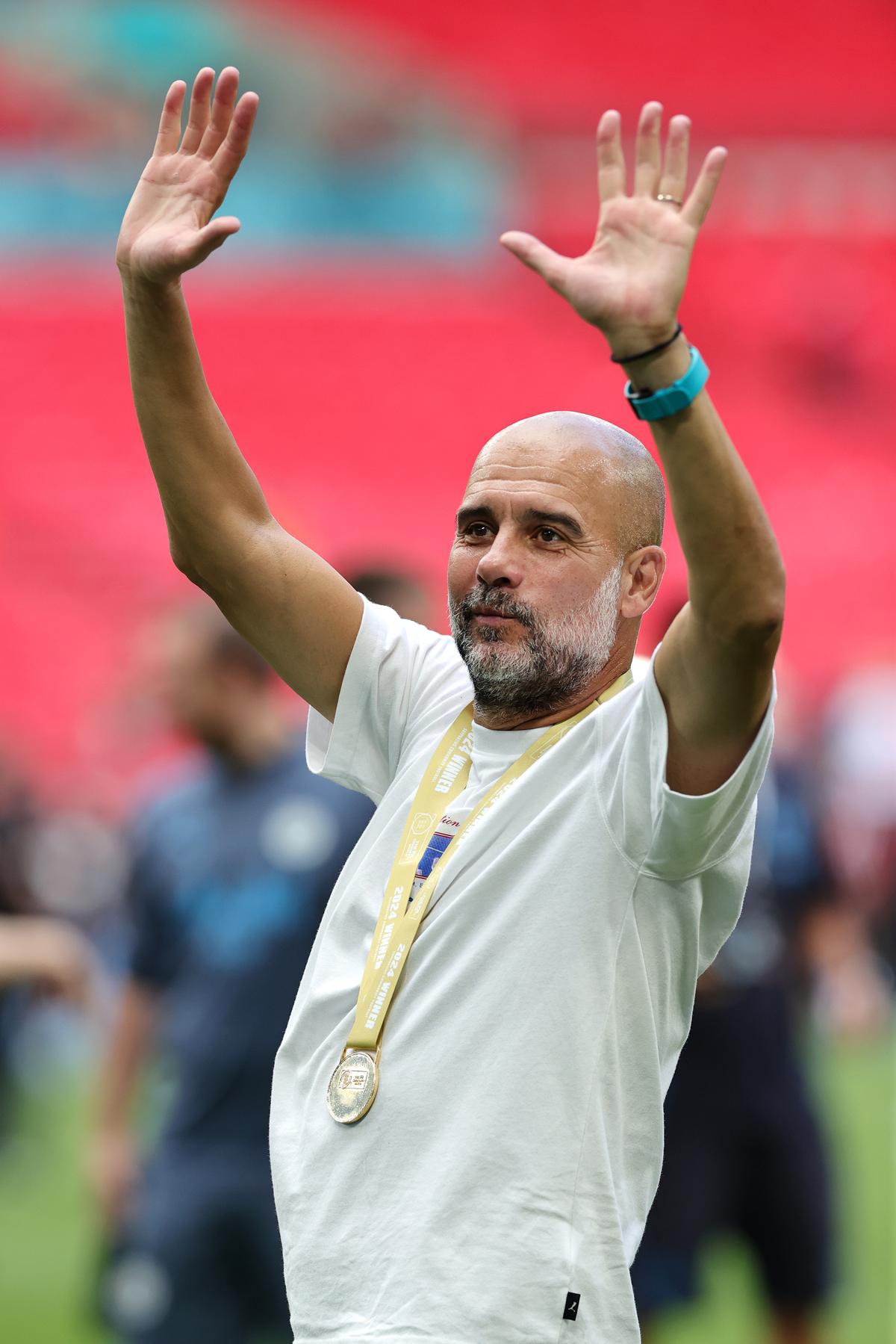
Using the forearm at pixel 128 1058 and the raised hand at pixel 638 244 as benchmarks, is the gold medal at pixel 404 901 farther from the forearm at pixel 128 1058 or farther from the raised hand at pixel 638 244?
the forearm at pixel 128 1058

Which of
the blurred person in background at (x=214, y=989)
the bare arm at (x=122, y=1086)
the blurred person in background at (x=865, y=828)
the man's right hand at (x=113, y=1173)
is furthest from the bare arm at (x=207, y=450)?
the blurred person in background at (x=865, y=828)

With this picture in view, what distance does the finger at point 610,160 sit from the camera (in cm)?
264

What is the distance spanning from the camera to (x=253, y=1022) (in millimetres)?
5559

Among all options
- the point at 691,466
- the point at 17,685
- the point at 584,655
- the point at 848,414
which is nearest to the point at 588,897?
the point at 584,655

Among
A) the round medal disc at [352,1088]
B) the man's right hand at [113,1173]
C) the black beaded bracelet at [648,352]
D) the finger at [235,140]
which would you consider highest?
the finger at [235,140]

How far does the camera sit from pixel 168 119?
3193 millimetres

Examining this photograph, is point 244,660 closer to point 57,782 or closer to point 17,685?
point 57,782

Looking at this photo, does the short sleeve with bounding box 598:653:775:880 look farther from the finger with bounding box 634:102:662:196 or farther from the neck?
the finger with bounding box 634:102:662:196

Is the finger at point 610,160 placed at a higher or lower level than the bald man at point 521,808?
higher

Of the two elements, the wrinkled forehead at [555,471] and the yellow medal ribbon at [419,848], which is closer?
the yellow medal ribbon at [419,848]

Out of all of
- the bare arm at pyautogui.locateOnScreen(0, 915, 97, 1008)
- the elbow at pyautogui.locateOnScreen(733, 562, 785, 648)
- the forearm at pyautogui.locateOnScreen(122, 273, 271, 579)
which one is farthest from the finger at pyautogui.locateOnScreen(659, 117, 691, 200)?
the bare arm at pyautogui.locateOnScreen(0, 915, 97, 1008)

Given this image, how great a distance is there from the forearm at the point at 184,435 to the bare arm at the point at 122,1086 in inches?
129

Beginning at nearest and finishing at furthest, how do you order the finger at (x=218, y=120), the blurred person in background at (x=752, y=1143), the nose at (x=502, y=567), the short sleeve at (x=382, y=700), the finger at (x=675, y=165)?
1. the finger at (x=675, y=165)
2. the nose at (x=502, y=567)
3. the finger at (x=218, y=120)
4. the short sleeve at (x=382, y=700)
5. the blurred person in background at (x=752, y=1143)

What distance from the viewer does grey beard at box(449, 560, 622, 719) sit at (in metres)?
2.92
